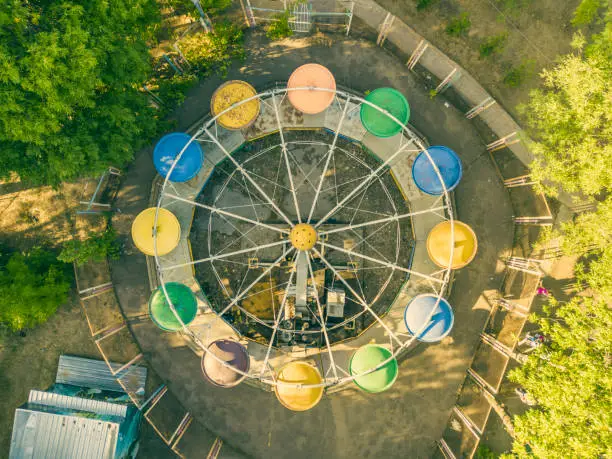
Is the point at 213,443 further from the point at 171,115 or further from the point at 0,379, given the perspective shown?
the point at 171,115

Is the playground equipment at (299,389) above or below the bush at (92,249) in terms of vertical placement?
below

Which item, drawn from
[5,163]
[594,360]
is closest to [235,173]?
[5,163]

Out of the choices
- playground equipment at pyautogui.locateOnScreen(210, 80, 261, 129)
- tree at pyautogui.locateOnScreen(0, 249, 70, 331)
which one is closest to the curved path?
playground equipment at pyautogui.locateOnScreen(210, 80, 261, 129)

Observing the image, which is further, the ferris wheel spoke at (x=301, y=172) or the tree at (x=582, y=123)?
the ferris wheel spoke at (x=301, y=172)

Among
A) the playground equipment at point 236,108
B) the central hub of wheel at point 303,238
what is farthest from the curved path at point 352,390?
the central hub of wheel at point 303,238

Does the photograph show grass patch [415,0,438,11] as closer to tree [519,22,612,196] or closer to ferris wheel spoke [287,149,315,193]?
tree [519,22,612,196]

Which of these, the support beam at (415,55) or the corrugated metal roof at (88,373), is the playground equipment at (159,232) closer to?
the corrugated metal roof at (88,373)
